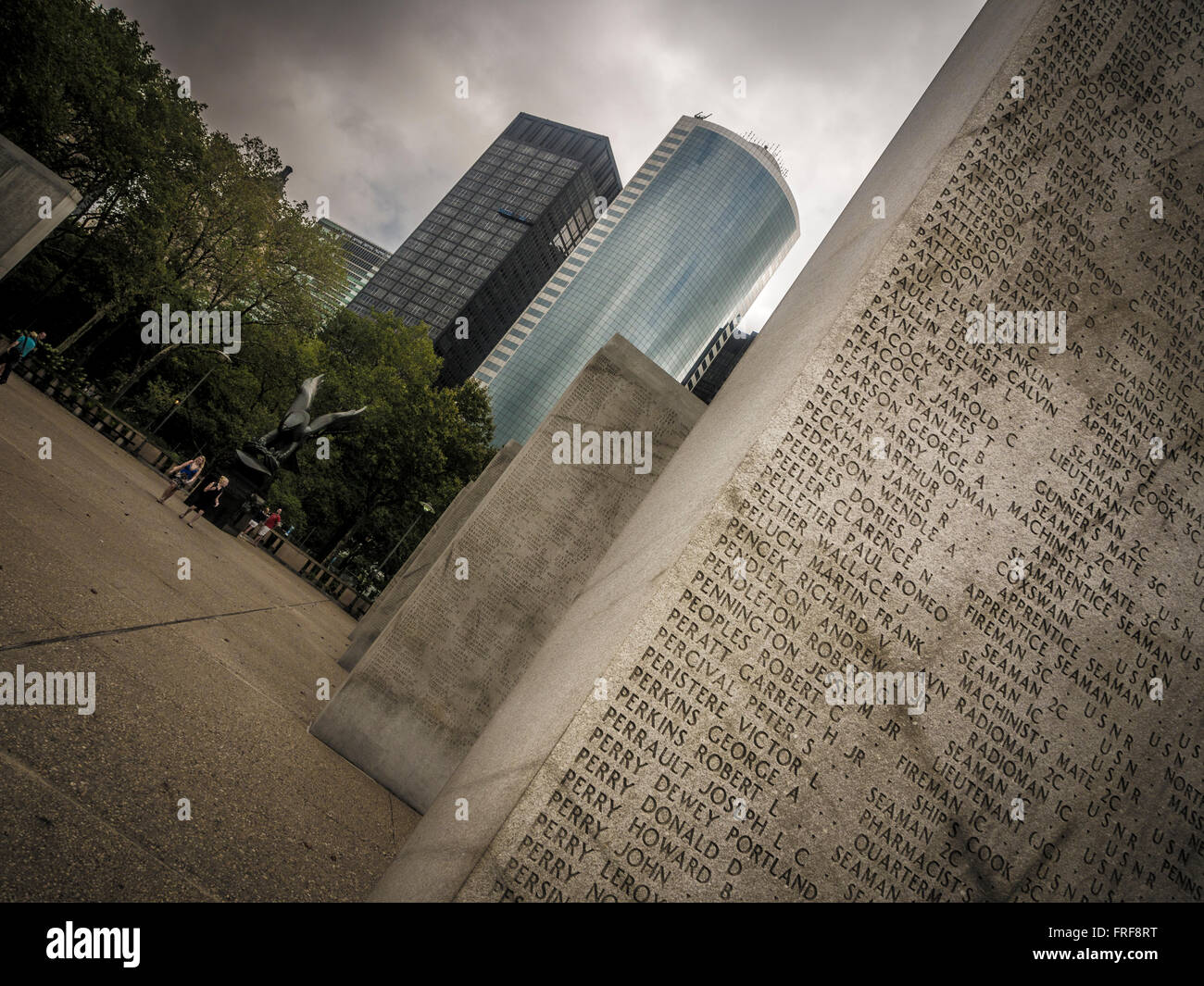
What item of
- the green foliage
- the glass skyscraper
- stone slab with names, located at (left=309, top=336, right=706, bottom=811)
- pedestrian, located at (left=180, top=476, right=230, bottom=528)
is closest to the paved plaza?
stone slab with names, located at (left=309, top=336, right=706, bottom=811)

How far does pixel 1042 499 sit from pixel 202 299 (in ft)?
125

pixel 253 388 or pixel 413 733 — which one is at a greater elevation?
pixel 253 388

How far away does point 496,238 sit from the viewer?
136125mm

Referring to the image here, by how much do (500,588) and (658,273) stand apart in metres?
119

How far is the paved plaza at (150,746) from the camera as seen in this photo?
2.75 metres

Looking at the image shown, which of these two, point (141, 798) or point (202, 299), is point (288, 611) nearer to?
point (141, 798)

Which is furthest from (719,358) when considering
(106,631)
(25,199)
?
(106,631)

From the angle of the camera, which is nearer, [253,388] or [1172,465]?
[1172,465]

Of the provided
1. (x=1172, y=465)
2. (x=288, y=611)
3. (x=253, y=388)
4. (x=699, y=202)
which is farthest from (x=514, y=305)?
(x=1172, y=465)

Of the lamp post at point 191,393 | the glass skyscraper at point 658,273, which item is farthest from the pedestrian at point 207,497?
the glass skyscraper at point 658,273

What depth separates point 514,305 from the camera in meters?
142

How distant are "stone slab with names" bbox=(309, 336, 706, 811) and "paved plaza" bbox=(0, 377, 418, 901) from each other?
494 mm

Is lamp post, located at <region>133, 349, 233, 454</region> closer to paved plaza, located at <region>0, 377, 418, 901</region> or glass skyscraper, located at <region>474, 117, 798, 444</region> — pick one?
paved plaza, located at <region>0, 377, 418, 901</region>
